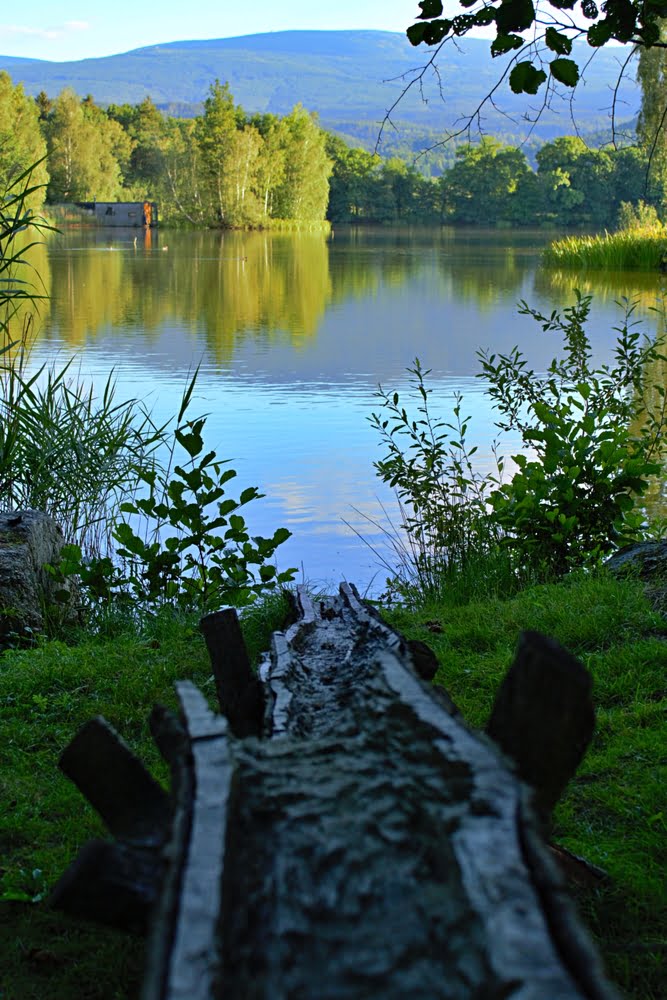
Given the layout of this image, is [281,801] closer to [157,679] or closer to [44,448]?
[157,679]

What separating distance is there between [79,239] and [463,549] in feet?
164

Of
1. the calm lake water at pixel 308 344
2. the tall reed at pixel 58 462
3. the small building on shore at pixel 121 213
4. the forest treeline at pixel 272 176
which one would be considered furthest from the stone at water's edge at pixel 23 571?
the small building on shore at pixel 121 213

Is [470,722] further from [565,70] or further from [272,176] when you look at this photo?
[272,176]

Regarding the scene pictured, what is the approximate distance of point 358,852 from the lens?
4.49ft

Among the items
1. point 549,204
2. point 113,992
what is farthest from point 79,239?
point 113,992

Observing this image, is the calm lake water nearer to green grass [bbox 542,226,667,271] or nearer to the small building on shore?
green grass [bbox 542,226,667,271]

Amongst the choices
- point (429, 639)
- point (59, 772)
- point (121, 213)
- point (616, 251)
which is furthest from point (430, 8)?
point (121, 213)

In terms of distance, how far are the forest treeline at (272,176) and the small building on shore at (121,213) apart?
3.12m

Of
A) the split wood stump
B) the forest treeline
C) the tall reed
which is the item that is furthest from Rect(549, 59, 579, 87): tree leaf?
the forest treeline

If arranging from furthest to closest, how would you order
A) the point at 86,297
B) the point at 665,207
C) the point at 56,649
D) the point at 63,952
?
the point at 665,207 < the point at 86,297 < the point at 56,649 < the point at 63,952

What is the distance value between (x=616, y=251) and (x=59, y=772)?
1140 inches

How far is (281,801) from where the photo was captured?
4.92 feet

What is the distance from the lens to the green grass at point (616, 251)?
28312mm

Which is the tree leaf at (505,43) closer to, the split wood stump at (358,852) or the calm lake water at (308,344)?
the split wood stump at (358,852)
